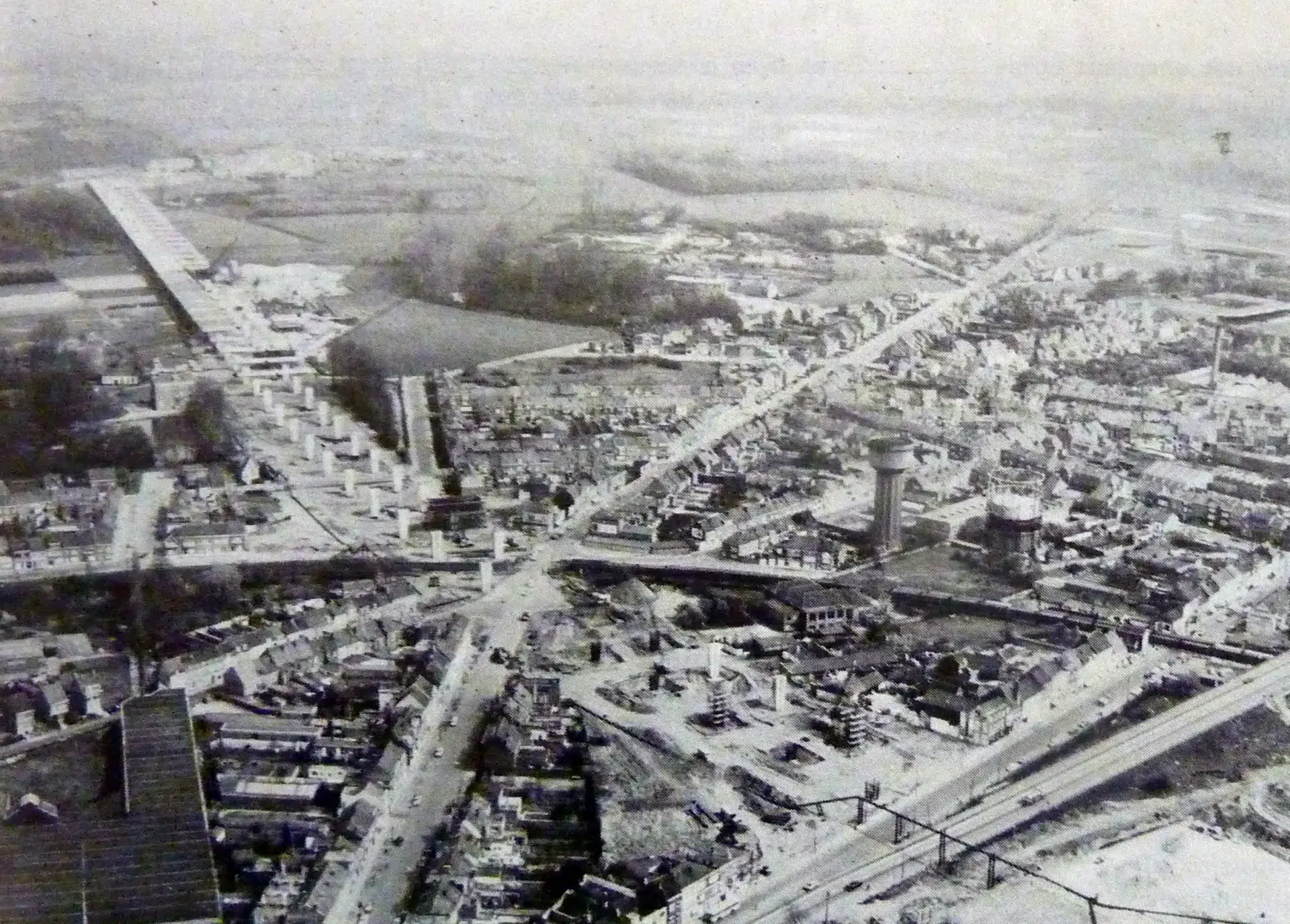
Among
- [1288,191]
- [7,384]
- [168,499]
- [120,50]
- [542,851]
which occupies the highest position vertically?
[120,50]

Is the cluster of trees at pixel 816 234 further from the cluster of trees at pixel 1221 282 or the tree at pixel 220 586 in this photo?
the tree at pixel 220 586

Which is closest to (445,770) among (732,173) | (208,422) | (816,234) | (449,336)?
(208,422)

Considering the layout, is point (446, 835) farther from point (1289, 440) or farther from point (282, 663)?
point (1289, 440)

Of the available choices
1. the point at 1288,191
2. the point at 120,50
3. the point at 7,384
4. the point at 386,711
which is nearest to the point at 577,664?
the point at 386,711

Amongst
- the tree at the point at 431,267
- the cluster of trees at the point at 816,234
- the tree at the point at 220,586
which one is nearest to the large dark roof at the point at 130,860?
the tree at the point at 220,586

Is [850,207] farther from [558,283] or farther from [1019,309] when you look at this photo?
[558,283]

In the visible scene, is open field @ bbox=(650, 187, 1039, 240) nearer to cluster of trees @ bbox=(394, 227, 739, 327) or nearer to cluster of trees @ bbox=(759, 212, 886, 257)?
cluster of trees @ bbox=(759, 212, 886, 257)

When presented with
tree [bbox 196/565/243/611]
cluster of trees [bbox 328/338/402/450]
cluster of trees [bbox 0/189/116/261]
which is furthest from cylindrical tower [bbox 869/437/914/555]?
cluster of trees [bbox 0/189/116/261]
